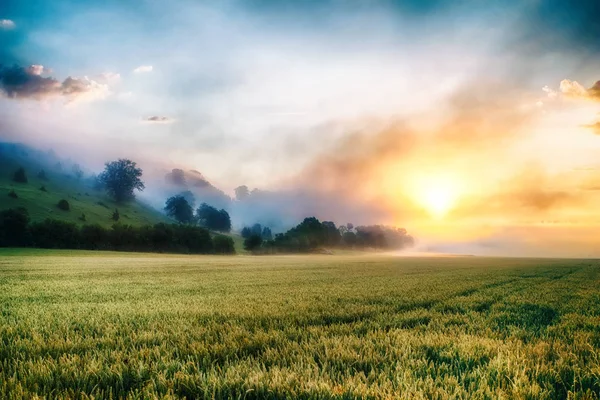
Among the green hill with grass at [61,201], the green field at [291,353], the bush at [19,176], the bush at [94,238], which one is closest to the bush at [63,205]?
the green hill with grass at [61,201]

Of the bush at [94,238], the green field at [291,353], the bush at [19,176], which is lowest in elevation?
the bush at [94,238]

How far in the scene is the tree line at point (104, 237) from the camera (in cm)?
8862

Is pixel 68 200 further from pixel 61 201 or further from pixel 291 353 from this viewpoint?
pixel 291 353

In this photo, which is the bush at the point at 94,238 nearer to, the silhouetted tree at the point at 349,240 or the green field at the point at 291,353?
the green field at the point at 291,353

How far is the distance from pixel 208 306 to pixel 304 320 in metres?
3.30

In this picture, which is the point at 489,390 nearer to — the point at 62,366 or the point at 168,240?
the point at 62,366

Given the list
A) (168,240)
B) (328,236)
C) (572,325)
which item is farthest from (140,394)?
(328,236)

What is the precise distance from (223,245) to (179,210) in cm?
7243

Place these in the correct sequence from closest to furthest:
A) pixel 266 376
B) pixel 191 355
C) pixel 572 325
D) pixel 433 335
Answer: pixel 266 376, pixel 191 355, pixel 433 335, pixel 572 325

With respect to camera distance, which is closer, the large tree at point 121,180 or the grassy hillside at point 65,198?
the grassy hillside at point 65,198

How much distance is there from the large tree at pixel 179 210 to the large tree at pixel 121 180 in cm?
1889

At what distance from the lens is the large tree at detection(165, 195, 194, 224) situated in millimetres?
184250

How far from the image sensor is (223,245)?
4838 inches

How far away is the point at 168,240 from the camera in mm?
112125
